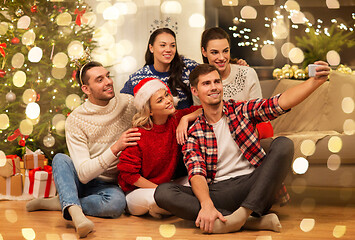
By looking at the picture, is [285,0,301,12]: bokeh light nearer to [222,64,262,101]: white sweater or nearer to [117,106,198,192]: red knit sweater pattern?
[222,64,262,101]: white sweater

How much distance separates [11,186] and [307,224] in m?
1.86

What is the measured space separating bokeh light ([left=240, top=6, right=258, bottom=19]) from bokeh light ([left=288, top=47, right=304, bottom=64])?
21.2 inches

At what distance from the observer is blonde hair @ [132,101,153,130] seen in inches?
88.0

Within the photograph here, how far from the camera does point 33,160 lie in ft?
9.61

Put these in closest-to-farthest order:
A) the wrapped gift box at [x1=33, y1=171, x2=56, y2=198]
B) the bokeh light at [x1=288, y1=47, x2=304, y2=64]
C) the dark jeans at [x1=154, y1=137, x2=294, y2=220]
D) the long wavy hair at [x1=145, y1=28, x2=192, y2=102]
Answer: the dark jeans at [x1=154, y1=137, x2=294, y2=220]
the long wavy hair at [x1=145, y1=28, x2=192, y2=102]
the wrapped gift box at [x1=33, y1=171, x2=56, y2=198]
the bokeh light at [x1=288, y1=47, x2=304, y2=64]

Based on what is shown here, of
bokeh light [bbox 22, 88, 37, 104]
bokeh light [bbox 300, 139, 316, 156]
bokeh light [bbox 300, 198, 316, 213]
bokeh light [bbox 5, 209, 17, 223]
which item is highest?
bokeh light [bbox 22, 88, 37, 104]

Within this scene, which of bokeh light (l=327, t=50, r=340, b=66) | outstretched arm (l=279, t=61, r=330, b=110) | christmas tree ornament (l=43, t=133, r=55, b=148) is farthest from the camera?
bokeh light (l=327, t=50, r=340, b=66)

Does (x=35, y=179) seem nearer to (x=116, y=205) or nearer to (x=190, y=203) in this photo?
(x=116, y=205)

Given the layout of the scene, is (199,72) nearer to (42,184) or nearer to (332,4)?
(42,184)

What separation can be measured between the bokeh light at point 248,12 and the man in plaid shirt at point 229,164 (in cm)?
234

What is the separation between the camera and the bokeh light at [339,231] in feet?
5.96

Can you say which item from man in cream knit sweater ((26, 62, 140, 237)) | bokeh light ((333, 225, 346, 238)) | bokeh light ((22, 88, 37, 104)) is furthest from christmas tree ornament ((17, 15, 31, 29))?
bokeh light ((333, 225, 346, 238))

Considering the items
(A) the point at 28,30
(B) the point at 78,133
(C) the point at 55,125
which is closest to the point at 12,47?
(A) the point at 28,30

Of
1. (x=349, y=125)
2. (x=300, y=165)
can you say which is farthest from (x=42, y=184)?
(x=349, y=125)
